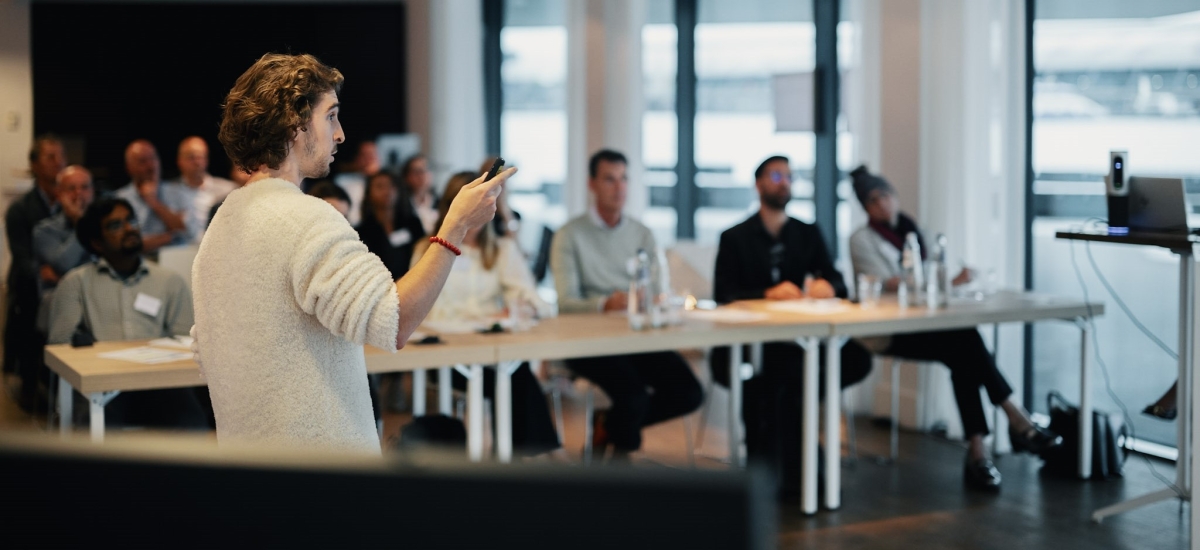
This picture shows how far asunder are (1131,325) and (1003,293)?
0.75m

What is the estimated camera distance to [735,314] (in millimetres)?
4793

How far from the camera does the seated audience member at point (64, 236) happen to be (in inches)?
247

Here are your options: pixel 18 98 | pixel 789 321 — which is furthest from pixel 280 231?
pixel 18 98

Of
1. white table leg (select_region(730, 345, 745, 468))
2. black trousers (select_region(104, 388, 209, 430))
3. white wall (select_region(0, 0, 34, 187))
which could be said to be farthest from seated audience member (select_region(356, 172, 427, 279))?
white wall (select_region(0, 0, 34, 187))

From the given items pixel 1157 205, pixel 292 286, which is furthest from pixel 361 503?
pixel 1157 205

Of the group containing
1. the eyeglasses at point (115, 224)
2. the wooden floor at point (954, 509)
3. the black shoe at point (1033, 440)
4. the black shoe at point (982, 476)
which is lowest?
the wooden floor at point (954, 509)

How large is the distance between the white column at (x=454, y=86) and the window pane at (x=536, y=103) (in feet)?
1.16

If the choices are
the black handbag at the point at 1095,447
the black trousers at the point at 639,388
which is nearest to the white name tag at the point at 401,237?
the black trousers at the point at 639,388

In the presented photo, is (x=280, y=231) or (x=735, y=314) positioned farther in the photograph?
(x=735, y=314)

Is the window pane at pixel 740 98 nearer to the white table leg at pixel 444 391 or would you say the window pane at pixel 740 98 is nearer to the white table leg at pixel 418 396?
the white table leg at pixel 444 391

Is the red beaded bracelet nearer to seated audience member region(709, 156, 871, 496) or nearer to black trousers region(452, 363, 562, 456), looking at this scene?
black trousers region(452, 363, 562, 456)

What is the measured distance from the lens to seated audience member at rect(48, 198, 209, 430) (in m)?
4.46

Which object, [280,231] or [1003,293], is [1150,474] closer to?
[1003,293]

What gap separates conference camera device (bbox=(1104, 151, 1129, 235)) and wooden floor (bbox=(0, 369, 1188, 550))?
1102mm
